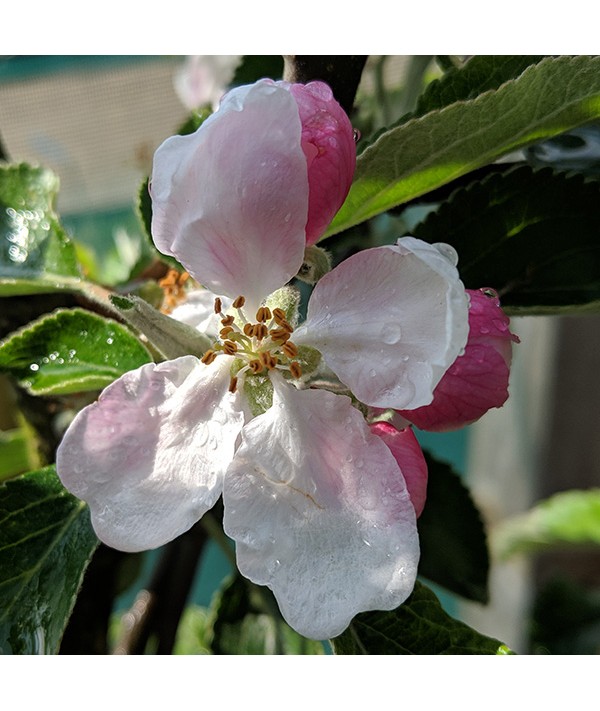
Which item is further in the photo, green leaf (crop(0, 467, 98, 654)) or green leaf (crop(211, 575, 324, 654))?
green leaf (crop(211, 575, 324, 654))

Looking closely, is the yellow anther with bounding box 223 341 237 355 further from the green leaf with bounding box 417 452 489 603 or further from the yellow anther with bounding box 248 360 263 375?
the green leaf with bounding box 417 452 489 603

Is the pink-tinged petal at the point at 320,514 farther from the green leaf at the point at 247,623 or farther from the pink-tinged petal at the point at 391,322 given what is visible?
the green leaf at the point at 247,623

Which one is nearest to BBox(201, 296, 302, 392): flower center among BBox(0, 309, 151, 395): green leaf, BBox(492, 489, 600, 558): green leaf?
BBox(0, 309, 151, 395): green leaf

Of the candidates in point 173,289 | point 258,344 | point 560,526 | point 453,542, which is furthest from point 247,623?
point 560,526

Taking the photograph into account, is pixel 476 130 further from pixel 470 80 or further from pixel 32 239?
pixel 32 239

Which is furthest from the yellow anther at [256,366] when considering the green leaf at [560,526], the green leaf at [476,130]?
the green leaf at [560,526]

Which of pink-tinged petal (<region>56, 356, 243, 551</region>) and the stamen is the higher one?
the stamen
